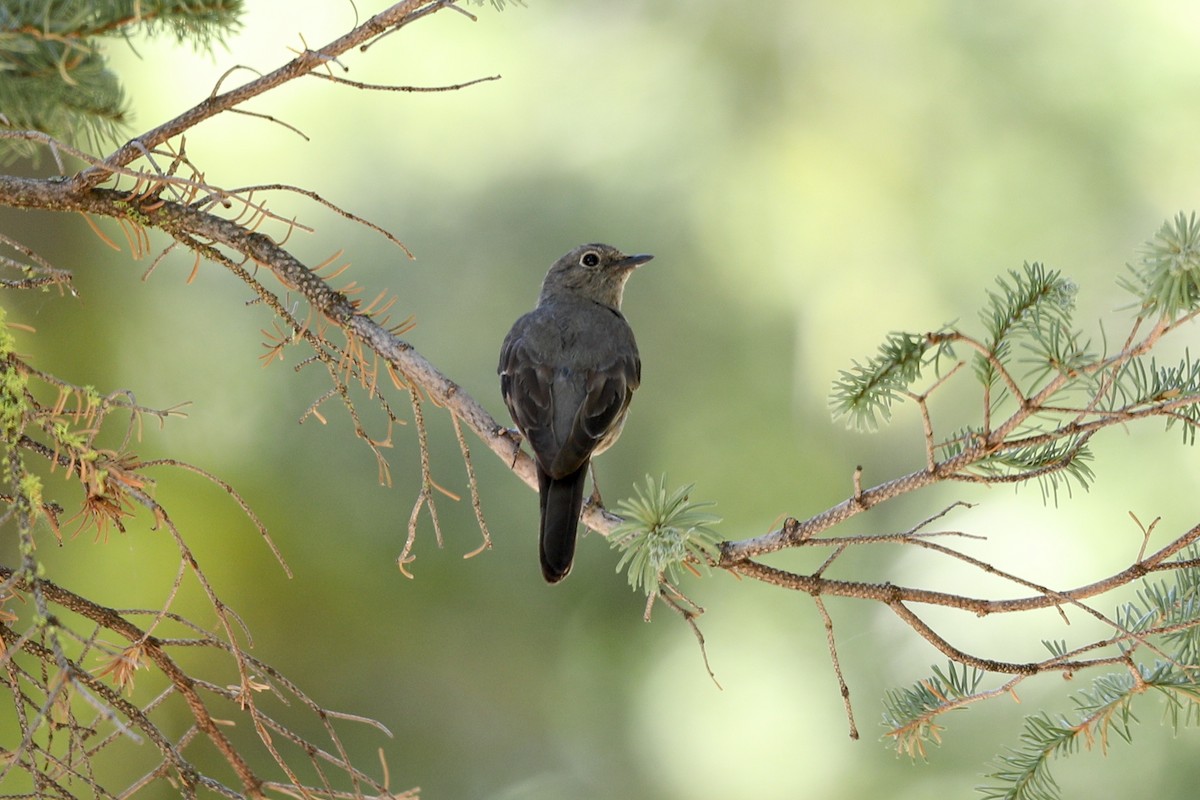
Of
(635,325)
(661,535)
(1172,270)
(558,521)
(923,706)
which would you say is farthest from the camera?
(635,325)

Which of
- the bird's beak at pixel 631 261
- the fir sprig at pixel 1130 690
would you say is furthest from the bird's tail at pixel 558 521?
the bird's beak at pixel 631 261

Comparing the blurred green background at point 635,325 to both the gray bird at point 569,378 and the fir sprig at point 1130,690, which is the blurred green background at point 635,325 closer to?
the gray bird at point 569,378

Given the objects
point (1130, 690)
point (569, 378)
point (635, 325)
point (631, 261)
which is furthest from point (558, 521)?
point (635, 325)

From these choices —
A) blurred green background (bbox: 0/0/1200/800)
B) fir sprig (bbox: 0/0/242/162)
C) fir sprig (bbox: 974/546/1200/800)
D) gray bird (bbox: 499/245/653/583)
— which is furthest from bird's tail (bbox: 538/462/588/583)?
blurred green background (bbox: 0/0/1200/800)

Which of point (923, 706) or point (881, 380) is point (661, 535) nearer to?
point (881, 380)

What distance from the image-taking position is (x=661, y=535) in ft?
4.76

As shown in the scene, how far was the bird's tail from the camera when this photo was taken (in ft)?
6.66

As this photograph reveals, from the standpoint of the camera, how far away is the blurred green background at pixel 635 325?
4.10 metres

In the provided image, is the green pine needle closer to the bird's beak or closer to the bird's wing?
the bird's wing

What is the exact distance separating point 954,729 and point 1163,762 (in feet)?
2.43

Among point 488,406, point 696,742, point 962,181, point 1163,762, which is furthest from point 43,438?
point 1163,762

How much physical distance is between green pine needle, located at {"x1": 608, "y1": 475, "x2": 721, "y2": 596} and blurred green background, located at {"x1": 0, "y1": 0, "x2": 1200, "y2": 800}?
260cm

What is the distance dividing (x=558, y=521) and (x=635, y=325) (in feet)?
9.14

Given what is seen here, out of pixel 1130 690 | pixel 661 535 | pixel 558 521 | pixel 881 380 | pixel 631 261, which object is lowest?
pixel 1130 690
